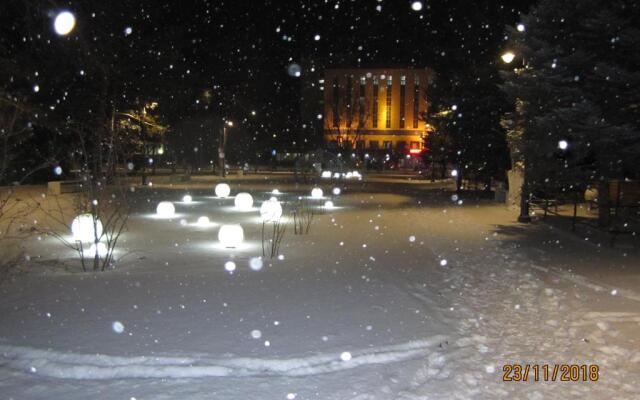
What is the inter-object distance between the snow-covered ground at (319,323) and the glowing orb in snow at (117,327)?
0.06 meters

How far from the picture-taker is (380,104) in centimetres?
11456

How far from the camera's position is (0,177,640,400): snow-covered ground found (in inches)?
218

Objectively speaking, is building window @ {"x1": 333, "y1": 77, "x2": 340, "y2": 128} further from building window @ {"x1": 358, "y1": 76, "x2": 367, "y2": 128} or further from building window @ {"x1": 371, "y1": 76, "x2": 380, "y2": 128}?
building window @ {"x1": 371, "y1": 76, "x2": 380, "y2": 128}

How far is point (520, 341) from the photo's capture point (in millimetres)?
6848

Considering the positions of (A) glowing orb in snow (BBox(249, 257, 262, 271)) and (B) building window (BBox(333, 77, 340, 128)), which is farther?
(B) building window (BBox(333, 77, 340, 128))

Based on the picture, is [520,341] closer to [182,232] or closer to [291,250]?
[291,250]

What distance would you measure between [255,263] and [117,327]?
464cm

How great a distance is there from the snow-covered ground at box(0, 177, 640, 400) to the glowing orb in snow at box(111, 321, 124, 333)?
62 mm

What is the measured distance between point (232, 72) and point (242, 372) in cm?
5821

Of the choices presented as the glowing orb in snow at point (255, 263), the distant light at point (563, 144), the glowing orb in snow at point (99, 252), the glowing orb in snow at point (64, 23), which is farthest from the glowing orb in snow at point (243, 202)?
the distant light at point (563, 144)

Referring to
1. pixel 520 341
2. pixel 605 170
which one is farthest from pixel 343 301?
pixel 605 170

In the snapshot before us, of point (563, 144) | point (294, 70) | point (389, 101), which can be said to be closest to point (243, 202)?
point (563, 144)

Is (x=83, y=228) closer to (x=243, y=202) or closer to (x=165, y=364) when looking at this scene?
(x=165, y=364)
